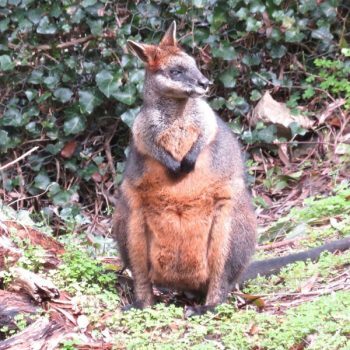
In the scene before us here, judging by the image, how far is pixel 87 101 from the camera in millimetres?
9578

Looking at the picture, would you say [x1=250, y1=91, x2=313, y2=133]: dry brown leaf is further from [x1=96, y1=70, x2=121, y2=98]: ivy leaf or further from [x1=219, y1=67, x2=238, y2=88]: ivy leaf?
[x1=96, y1=70, x2=121, y2=98]: ivy leaf

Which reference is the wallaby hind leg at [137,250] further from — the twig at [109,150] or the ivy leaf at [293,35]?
the ivy leaf at [293,35]

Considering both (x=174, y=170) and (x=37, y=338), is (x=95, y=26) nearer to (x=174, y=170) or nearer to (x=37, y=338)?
(x=174, y=170)

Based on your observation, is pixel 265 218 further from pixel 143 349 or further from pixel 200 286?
pixel 143 349

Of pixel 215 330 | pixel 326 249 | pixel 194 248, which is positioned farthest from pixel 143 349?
pixel 326 249

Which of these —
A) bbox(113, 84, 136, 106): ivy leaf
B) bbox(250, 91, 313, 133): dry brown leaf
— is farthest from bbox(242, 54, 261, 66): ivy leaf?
bbox(113, 84, 136, 106): ivy leaf

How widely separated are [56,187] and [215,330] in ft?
14.8

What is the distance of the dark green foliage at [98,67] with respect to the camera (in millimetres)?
9602

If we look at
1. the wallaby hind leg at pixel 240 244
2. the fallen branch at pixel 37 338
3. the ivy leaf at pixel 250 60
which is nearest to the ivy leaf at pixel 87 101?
the ivy leaf at pixel 250 60

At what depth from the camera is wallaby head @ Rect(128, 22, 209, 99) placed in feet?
20.9

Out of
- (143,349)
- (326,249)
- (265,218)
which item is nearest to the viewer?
(143,349)

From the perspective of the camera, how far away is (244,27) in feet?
32.8

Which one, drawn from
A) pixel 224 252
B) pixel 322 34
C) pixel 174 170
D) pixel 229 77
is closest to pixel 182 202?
pixel 174 170

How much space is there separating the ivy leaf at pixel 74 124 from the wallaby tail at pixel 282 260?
11.4 feet
